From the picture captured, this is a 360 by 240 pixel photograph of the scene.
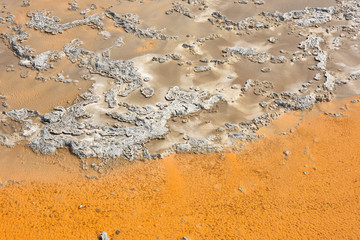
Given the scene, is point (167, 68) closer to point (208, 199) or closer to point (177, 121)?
point (177, 121)

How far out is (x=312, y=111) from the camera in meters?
13.6

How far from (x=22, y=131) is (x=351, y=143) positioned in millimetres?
14491

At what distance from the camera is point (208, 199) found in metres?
10.1

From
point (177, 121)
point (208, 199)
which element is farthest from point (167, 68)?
point (208, 199)

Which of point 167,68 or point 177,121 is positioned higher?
point 167,68

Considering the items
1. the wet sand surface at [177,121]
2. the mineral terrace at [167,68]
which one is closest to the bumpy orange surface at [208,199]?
the wet sand surface at [177,121]

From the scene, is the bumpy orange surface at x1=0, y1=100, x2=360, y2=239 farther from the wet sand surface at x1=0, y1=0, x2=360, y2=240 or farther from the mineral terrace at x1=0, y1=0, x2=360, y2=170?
the mineral terrace at x1=0, y1=0, x2=360, y2=170

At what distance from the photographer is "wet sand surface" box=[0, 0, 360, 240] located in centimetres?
960

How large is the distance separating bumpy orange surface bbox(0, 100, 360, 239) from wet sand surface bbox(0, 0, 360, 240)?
0.15 ft

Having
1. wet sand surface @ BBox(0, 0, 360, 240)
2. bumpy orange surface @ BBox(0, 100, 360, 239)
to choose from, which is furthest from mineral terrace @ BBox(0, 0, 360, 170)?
bumpy orange surface @ BBox(0, 100, 360, 239)

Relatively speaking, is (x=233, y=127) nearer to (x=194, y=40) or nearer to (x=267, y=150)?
(x=267, y=150)

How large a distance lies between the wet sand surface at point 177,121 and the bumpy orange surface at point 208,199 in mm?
45

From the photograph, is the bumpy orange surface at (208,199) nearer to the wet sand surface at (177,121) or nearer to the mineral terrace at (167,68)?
the wet sand surface at (177,121)

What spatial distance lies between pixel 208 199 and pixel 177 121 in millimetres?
3987
